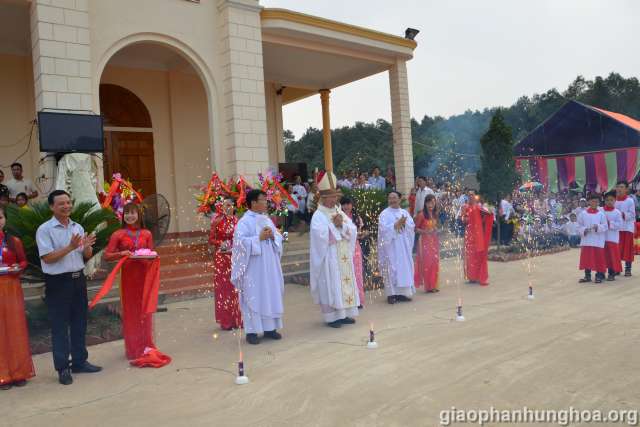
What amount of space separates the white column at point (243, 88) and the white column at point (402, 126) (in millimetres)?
4413

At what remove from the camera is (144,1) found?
9805 millimetres

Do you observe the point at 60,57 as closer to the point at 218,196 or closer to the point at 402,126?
the point at 218,196

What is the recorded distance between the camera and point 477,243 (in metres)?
9.11

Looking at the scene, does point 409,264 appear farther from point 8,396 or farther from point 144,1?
point 144,1

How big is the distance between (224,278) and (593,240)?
6.23 metres

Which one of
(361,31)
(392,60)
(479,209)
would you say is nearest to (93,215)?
(479,209)

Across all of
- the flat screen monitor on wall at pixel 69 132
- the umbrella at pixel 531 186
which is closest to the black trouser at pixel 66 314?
the flat screen monitor on wall at pixel 69 132

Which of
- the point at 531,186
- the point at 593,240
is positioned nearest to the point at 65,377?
the point at 593,240

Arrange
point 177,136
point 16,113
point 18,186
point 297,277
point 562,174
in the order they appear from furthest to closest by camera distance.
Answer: point 562,174 < point 177,136 < point 16,113 < point 297,277 < point 18,186

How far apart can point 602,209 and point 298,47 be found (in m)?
7.49

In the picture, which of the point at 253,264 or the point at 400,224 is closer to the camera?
the point at 253,264

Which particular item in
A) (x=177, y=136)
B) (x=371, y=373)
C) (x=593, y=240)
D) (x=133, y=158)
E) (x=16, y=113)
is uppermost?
(x=16, y=113)

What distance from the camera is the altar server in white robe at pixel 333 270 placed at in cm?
634

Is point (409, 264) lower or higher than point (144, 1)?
lower
